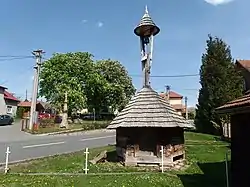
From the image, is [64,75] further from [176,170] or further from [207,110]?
[176,170]

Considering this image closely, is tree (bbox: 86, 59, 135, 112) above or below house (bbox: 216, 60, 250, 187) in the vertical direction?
above

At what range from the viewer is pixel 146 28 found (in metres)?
17.7

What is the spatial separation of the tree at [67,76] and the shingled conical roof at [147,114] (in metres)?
37.3

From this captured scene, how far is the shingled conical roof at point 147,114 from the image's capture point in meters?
14.7

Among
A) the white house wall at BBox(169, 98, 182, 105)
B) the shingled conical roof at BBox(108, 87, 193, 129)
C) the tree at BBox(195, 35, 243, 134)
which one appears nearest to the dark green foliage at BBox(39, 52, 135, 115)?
the tree at BBox(195, 35, 243, 134)

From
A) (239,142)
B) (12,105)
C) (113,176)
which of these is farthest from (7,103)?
(239,142)

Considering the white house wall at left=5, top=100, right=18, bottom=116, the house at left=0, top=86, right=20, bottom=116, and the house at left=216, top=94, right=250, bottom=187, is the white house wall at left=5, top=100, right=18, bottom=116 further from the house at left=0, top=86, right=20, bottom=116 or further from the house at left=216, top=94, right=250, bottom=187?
the house at left=216, top=94, right=250, bottom=187

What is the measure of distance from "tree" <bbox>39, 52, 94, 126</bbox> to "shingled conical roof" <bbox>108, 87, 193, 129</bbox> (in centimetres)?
3731

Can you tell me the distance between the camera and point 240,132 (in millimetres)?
9258

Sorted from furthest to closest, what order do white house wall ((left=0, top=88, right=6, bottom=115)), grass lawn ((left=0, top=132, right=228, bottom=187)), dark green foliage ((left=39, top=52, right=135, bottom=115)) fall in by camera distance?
white house wall ((left=0, top=88, right=6, bottom=115))
dark green foliage ((left=39, top=52, right=135, bottom=115))
grass lawn ((left=0, top=132, right=228, bottom=187))


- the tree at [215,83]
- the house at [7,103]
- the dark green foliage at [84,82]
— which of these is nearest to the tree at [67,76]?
the dark green foliage at [84,82]

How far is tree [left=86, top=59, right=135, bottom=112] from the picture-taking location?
2419 inches

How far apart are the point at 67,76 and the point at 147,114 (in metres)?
42.3

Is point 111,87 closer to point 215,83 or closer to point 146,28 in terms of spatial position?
point 215,83
